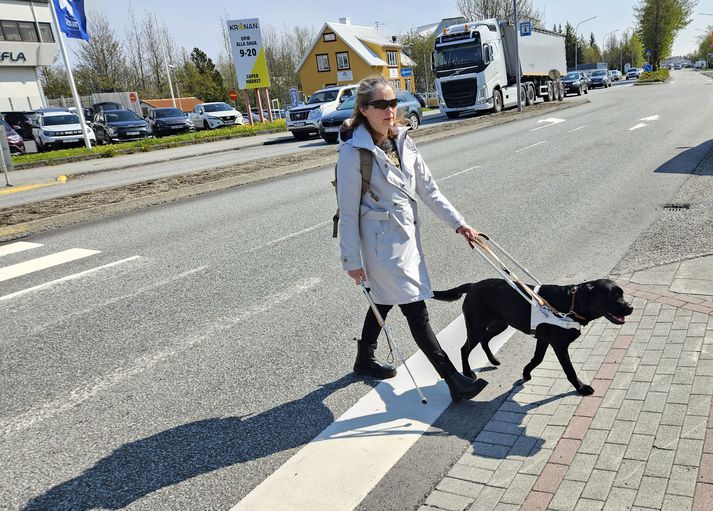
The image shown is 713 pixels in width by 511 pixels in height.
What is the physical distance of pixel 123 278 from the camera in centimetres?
656

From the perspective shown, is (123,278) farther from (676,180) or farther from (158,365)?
(676,180)

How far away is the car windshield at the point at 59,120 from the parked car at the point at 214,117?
30.3 feet

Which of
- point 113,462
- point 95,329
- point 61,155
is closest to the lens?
point 113,462

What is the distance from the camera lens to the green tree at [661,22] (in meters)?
76.9

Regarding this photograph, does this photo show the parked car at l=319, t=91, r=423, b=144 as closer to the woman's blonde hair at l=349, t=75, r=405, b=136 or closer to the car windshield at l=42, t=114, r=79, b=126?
the car windshield at l=42, t=114, r=79, b=126

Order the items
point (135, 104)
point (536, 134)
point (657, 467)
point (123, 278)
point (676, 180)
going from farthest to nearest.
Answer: point (135, 104) → point (536, 134) → point (676, 180) → point (123, 278) → point (657, 467)

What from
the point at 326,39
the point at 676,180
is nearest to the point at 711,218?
the point at 676,180

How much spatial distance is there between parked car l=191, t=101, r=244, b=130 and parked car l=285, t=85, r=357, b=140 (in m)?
10.0

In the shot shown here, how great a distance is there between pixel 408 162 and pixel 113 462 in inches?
96.6

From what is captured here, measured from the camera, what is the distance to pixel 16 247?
8352 mm

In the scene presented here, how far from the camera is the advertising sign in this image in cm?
3200

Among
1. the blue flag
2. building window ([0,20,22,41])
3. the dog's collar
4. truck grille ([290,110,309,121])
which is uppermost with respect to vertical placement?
building window ([0,20,22,41])

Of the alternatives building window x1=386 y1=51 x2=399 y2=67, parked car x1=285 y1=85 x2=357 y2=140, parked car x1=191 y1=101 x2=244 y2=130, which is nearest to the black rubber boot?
parked car x1=285 y1=85 x2=357 y2=140

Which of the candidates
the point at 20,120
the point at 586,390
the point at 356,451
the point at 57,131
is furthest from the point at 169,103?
the point at 586,390
